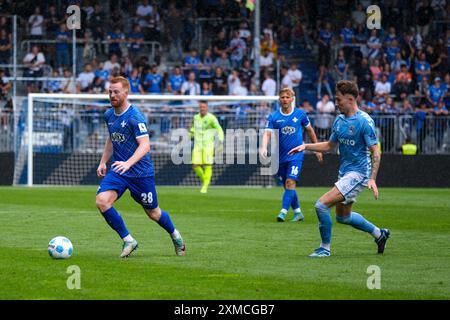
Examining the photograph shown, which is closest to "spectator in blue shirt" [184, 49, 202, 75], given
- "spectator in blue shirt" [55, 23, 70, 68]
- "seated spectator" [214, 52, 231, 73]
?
"seated spectator" [214, 52, 231, 73]

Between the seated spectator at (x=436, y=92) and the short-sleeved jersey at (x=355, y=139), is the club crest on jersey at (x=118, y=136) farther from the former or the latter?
the seated spectator at (x=436, y=92)

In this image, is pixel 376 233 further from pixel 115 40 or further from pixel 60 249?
pixel 115 40

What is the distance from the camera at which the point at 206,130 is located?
2584 centimetres

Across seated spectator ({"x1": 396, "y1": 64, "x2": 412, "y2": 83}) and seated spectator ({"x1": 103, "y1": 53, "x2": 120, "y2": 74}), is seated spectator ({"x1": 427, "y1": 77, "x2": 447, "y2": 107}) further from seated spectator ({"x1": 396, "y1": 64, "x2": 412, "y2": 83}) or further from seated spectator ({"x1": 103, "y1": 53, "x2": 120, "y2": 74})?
seated spectator ({"x1": 103, "y1": 53, "x2": 120, "y2": 74})

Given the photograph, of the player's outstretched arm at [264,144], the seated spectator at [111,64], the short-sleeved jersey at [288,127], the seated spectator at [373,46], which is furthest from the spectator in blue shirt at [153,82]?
the player's outstretched arm at [264,144]

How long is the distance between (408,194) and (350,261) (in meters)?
15.0

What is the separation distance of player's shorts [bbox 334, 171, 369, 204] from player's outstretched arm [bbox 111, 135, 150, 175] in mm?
2219

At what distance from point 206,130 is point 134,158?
14.4 metres

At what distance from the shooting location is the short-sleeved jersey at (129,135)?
38.8ft

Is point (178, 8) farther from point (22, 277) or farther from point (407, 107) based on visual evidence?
point (22, 277)

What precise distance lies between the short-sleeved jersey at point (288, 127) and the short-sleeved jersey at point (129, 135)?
6497 mm

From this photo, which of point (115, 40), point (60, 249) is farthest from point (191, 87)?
point (60, 249)

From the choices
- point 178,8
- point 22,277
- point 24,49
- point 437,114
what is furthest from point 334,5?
point 22,277
